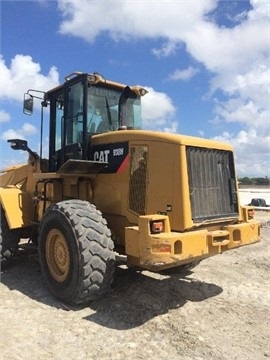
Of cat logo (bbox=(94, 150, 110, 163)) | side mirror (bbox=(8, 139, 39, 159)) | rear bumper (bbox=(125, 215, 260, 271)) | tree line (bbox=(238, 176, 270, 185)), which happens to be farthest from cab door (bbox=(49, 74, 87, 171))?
tree line (bbox=(238, 176, 270, 185))

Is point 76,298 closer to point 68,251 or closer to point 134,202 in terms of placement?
point 68,251

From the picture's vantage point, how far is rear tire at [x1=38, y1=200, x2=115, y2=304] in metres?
5.31

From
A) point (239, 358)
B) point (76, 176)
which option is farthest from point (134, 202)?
point (239, 358)

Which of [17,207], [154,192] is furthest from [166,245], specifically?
[17,207]

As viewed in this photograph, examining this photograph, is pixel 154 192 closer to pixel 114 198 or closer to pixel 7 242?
pixel 114 198

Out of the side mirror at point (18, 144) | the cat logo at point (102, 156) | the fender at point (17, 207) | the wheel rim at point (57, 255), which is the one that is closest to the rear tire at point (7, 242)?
the fender at point (17, 207)

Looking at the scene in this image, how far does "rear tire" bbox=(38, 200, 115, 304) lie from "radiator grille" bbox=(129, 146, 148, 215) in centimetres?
54

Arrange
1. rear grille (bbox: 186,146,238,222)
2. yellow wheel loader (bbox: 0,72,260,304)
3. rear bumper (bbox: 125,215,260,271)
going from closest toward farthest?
rear bumper (bbox: 125,215,260,271) < yellow wheel loader (bbox: 0,72,260,304) < rear grille (bbox: 186,146,238,222)

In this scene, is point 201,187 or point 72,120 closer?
point 201,187

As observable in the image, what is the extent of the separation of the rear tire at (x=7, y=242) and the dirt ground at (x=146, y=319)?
27cm

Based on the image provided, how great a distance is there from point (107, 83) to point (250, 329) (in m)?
4.10

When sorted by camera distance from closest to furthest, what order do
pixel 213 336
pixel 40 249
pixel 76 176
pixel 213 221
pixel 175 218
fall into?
1. pixel 213 336
2. pixel 175 218
3. pixel 213 221
4. pixel 40 249
5. pixel 76 176

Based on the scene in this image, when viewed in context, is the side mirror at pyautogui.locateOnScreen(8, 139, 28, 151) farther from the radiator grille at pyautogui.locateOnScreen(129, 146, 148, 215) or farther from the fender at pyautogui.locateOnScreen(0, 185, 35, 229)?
the radiator grille at pyautogui.locateOnScreen(129, 146, 148, 215)

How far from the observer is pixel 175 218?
17.5 ft
